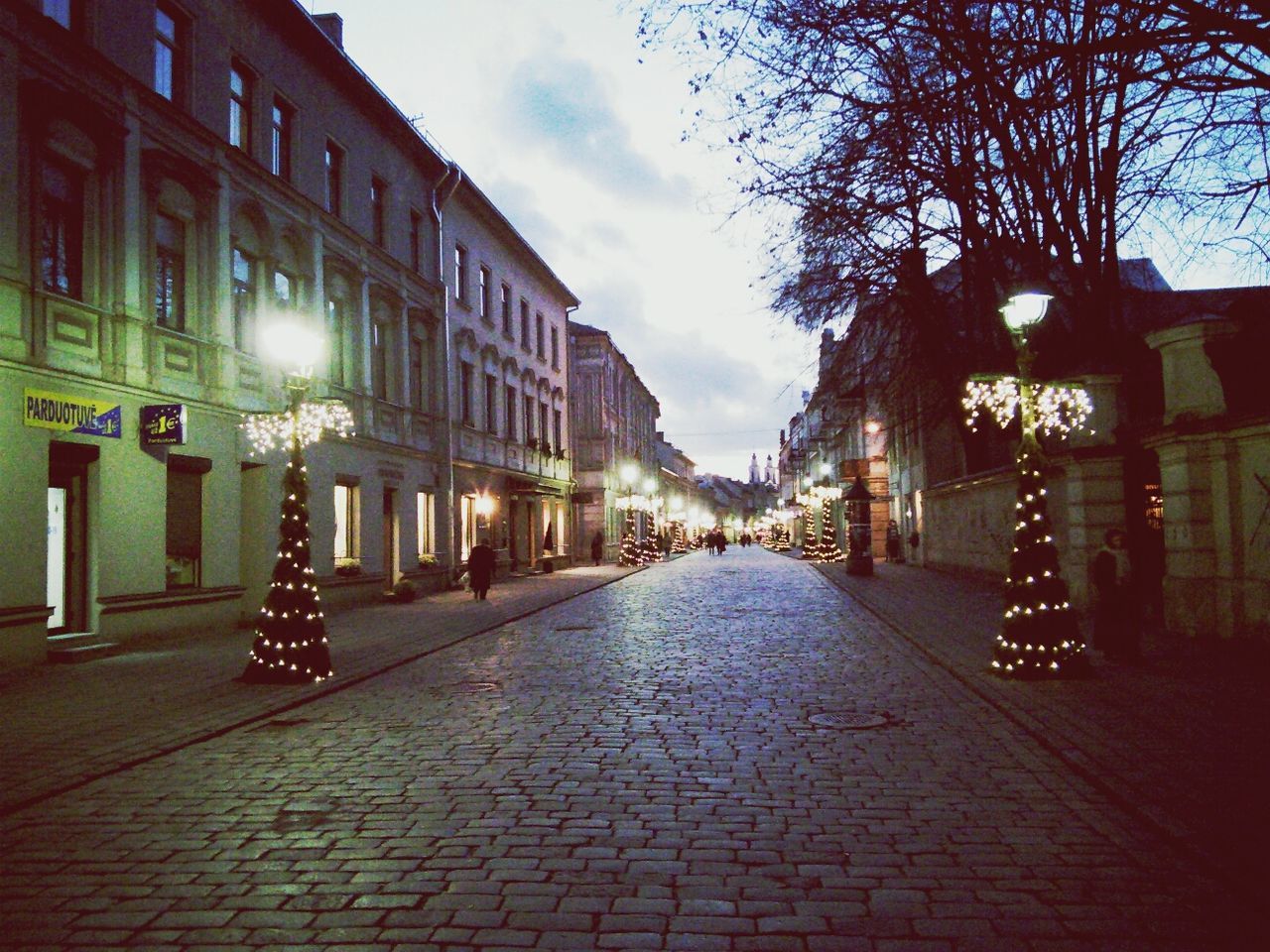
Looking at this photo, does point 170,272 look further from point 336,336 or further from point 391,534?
point 391,534

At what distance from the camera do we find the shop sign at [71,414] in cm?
1319

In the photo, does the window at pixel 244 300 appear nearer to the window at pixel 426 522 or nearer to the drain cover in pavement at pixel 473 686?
the window at pixel 426 522

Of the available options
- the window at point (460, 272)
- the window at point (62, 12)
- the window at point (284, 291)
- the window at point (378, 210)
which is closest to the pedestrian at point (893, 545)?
the window at point (460, 272)

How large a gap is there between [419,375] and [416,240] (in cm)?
380

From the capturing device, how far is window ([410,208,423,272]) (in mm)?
28188

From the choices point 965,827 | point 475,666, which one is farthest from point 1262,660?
point 475,666

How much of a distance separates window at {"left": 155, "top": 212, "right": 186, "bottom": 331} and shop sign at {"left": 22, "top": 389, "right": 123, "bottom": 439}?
215 cm

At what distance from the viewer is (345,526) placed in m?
23.6

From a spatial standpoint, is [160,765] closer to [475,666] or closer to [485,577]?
[475,666]

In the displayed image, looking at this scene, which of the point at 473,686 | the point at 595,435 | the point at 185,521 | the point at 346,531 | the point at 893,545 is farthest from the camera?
the point at 595,435

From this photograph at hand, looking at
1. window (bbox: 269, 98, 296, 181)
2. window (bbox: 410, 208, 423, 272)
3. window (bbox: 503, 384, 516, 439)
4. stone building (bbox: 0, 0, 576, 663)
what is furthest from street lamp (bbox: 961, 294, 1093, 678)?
window (bbox: 503, 384, 516, 439)

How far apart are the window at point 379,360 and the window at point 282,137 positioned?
4895mm

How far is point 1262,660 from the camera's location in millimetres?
11602

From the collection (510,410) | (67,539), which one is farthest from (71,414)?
(510,410)
